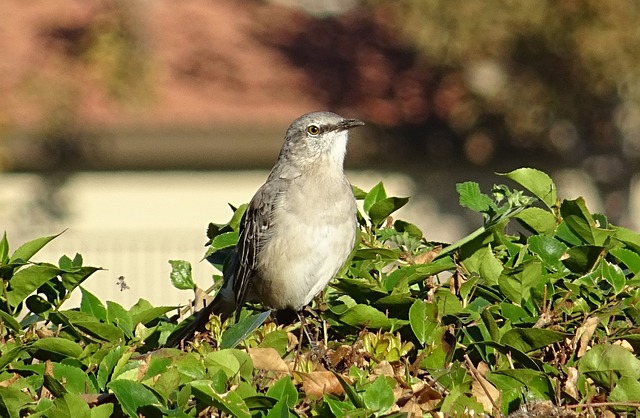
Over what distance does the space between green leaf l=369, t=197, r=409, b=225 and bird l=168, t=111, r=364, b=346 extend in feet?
3.47

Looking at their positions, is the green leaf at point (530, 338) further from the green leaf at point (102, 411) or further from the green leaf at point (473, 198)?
the green leaf at point (102, 411)

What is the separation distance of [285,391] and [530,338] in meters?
0.79

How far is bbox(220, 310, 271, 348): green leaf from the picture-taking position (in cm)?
355

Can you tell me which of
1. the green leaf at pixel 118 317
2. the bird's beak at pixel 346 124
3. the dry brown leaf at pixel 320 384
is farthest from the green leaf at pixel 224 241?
the bird's beak at pixel 346 124

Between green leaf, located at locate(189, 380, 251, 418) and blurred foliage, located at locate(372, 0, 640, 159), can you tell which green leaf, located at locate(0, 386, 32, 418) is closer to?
green leaf, located at locate(189, 380, 251, 418)

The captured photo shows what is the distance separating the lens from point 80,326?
379 cm

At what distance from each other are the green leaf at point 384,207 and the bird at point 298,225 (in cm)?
106

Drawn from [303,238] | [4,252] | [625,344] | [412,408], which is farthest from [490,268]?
[303,238]

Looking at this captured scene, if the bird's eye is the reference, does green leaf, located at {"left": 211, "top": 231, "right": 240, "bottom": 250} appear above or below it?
below

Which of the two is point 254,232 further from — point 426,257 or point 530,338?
A: point 530,338

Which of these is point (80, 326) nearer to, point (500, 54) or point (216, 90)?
point (500, 54)

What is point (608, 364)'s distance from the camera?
3.35 meters

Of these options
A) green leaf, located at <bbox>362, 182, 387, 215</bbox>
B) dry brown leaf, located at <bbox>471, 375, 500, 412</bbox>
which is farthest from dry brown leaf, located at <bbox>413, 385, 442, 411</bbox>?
green leaf, located at <bbox>362, 182, 387, 215</bbox>

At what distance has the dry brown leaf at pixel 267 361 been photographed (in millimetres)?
3408
